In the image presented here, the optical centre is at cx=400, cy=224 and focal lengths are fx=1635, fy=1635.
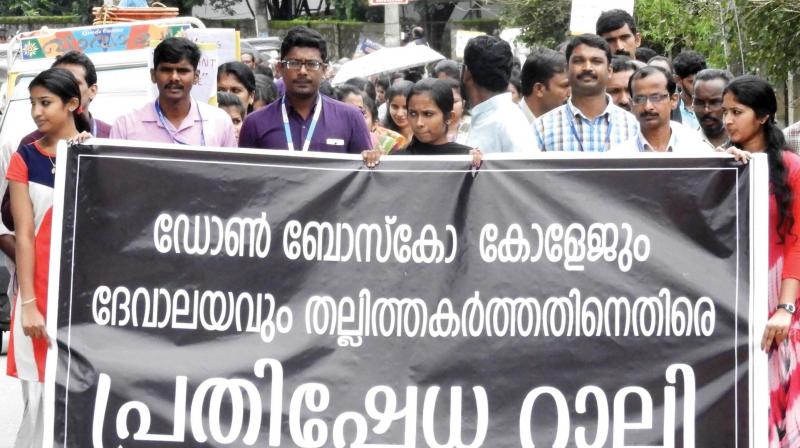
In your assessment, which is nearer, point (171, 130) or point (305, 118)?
point (171, 130)

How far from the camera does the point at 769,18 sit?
11141 mm

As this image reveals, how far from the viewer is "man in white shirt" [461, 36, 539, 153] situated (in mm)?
7121

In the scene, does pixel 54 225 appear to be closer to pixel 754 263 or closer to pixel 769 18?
pixel 754 263

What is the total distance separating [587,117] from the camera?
7270mm

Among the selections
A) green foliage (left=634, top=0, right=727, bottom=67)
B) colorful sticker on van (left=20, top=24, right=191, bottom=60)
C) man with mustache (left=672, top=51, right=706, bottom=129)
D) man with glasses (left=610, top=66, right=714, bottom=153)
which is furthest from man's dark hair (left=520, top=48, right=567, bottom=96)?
green foliage (left=634, top=0, right=727, bottom=67)

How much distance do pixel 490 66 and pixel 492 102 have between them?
0.69 feet

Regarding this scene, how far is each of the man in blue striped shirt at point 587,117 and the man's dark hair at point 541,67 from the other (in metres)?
0.73

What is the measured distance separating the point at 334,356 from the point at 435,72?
20.6ft

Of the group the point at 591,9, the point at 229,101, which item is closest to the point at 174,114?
the point at 229,101

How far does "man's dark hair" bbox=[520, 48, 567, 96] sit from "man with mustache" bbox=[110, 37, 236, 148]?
6.45 feet

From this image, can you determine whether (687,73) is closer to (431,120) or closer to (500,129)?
(500,129)

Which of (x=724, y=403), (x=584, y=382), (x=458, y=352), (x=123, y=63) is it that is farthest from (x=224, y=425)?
(x=123, y=63)

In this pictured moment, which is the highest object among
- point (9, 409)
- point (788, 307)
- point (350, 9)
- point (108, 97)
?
point (350, 9)

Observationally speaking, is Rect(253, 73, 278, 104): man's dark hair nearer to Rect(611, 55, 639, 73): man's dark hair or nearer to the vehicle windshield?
the vehicle windshield
